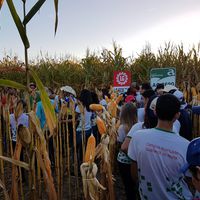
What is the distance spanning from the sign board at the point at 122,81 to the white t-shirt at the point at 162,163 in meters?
4.80

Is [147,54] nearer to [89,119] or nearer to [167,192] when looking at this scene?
[89,119]

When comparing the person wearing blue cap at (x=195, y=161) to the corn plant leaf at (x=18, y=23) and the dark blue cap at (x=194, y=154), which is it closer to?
the dark blue cap at (x=194, y=154)

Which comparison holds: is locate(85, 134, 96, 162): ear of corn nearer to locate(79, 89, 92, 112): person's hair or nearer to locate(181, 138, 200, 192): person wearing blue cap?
locate(181, 138, 200, 192): person wearing blue cap

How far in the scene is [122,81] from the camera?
6.96m

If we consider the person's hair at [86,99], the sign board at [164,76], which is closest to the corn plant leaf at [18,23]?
the person's hair at [86,99]

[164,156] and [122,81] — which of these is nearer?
[164,156]

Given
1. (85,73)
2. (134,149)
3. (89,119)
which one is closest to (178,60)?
(85,73)

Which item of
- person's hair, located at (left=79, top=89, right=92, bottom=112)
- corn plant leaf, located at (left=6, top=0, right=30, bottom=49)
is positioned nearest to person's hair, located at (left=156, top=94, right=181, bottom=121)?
corn plant leaf, located at (left=6, top=0, right=30, bottom=49)

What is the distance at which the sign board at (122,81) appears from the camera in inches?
274

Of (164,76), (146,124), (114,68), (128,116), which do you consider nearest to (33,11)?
(146,124)

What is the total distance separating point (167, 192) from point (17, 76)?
1500 cm

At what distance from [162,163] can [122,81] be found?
4982mm

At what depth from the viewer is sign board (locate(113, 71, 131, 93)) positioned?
22.8 feet

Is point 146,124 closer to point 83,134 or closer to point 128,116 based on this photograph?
point 128,116
